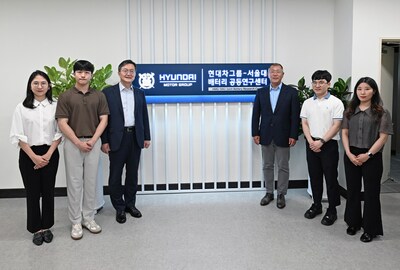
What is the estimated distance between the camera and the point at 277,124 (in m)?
4.38

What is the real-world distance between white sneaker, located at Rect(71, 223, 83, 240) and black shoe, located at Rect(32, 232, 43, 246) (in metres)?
0.28

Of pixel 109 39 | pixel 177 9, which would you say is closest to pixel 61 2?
pixel 109 39

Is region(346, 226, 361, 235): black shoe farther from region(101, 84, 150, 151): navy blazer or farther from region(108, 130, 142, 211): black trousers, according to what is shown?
region(101, 84, 150, 151): navy blazer

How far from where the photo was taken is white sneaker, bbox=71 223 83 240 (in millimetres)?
3508

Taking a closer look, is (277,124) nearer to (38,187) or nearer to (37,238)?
(38,187)

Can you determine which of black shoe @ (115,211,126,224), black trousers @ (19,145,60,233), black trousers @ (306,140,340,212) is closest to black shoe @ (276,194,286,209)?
black trousers @ (306,140,340,212)

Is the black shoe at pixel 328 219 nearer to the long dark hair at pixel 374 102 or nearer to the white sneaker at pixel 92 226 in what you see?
the long dark hair at pixel 374 102

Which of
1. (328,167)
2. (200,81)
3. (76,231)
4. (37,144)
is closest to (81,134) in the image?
(37,144)

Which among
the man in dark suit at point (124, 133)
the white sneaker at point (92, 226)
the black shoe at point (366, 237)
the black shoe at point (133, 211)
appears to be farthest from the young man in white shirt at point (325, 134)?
the white sneaker at point (92, 226)

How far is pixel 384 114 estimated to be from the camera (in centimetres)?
326

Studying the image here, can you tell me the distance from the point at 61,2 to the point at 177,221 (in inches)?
125

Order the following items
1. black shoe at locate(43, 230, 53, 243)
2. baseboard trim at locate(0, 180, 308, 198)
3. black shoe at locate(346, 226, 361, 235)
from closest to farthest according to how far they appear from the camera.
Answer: black shoe at locate(43, 230, 53, 243) < black shoe at locate(346, 226, 361, 235) < baseboard trim at locate(0, 180, 308, 198)

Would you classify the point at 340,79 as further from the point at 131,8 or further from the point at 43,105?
the point at 43,105

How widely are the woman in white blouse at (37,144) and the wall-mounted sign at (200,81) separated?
1.67m
